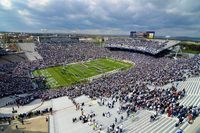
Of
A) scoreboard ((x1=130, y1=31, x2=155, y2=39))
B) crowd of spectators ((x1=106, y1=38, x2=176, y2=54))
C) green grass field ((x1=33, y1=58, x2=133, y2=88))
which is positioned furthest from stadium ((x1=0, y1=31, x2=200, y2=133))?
scoreboard ((x1=130, y1=31, x2=155, y2=39))

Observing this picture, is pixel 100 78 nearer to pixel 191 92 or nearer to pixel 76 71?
pixel 76 71

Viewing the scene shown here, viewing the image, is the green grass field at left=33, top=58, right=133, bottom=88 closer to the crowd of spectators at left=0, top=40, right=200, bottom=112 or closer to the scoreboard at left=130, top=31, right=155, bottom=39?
the crowd of spectators at left=0, top=40, right=200, bottom=112

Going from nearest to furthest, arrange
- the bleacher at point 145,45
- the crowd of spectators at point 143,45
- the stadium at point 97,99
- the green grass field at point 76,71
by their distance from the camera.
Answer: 1. the stadium at point 97,99
2. the green grass field at point 76,71
3. the bleacher at point 145,45
4. the crowd of spectators at point 143,45

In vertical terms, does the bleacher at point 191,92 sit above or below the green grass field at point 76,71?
above

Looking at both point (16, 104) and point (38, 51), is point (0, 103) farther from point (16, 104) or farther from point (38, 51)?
point (38, 51)

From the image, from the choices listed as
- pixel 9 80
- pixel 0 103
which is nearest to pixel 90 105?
pixel 0 103

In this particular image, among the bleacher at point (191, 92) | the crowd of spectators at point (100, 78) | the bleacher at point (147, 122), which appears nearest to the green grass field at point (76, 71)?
the crowd of spectators at point (100, 78)

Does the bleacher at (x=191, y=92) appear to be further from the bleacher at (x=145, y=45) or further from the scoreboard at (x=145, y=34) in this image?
the scoreboard at (x=145, y=34)

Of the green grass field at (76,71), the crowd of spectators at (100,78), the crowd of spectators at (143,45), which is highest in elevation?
the crowd of spectators at (143,45)

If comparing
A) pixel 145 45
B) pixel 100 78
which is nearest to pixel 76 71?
pixel 100 78
